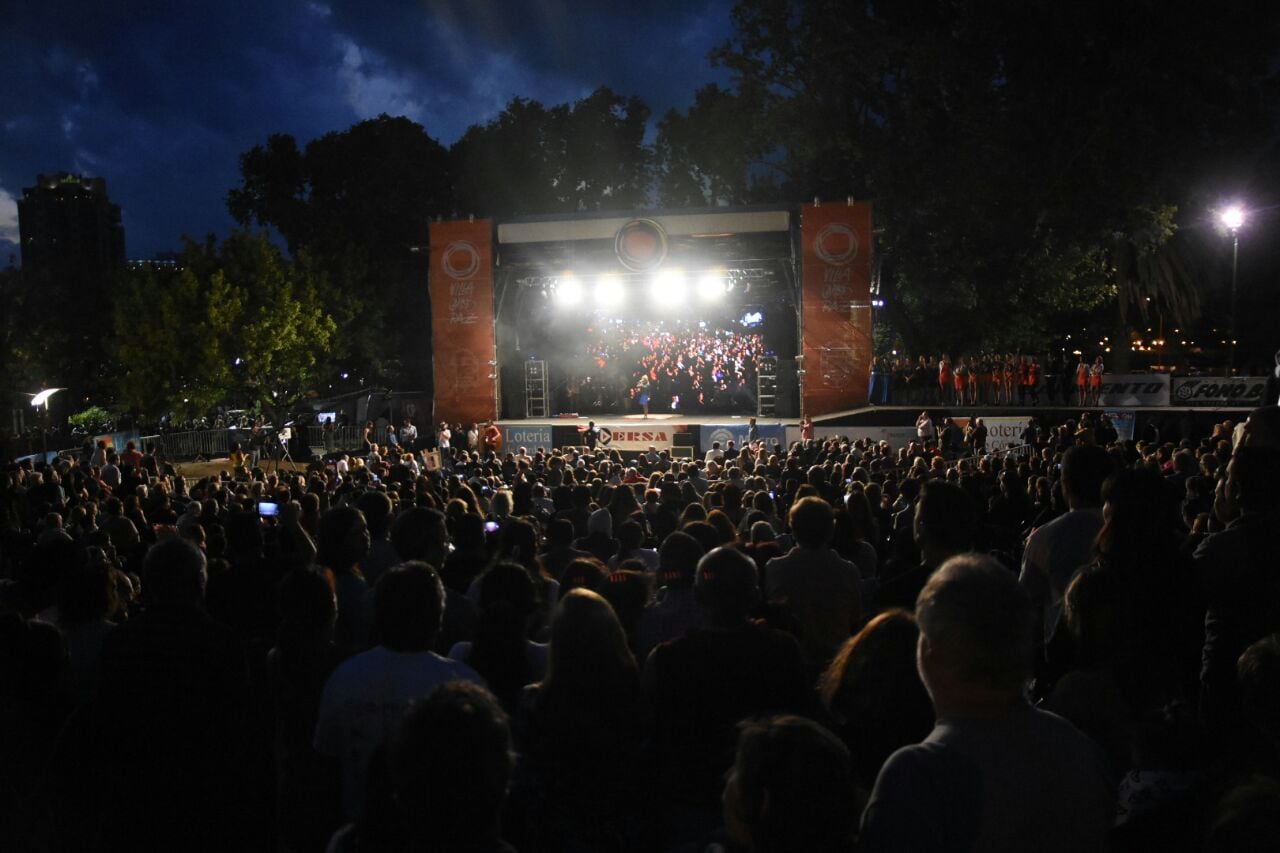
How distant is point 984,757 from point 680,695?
1.12 meters

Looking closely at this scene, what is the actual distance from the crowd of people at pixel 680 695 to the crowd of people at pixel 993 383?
20381 millimetres

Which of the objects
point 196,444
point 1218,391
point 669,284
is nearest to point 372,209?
point 196,444

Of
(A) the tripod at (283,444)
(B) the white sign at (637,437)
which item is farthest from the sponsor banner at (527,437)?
(A) the tripod at (283,444)

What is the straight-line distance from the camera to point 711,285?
2259cm

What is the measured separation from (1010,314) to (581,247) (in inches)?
595

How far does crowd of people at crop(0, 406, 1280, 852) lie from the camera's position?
1730 mm

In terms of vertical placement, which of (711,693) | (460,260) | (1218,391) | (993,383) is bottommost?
(711,693)

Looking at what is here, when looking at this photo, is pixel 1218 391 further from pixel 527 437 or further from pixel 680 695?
pixel 680 695

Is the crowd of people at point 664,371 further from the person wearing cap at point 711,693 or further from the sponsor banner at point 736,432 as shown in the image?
the person wearing cap at point 711,693

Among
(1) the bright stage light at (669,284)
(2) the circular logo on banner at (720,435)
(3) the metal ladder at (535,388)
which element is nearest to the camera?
(2) the circular logo on banner at (720,435)

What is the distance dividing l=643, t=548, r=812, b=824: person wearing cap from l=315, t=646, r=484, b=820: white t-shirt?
57cm

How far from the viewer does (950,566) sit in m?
1.96

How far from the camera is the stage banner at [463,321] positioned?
77.3 feet

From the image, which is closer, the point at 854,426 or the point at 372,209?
the point at 854,426
